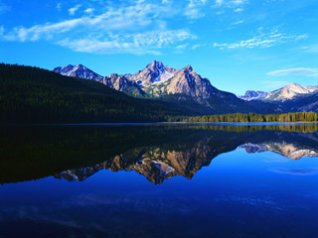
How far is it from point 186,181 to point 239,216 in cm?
1208

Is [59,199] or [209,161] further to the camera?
[209,161]

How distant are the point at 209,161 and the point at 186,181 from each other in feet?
46.1

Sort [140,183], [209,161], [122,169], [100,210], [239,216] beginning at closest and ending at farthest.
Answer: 1. [239,216]
2. [100,210]
3. [140,183]
4. [122,169]
5. [209,161]

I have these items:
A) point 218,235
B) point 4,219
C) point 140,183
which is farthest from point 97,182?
point 218,235

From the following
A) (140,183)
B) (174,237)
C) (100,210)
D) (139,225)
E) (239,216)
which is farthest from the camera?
(140,183)

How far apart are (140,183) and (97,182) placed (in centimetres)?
454

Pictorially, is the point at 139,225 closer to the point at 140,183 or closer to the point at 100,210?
the point at 100,210

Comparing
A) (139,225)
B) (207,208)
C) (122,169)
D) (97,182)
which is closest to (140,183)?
(97,182)

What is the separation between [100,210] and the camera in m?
21.3

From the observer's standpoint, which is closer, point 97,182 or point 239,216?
point 239,216

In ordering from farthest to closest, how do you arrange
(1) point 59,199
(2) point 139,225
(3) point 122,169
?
(3) point 122,169, (1) point 59,199, (2) point 139,225

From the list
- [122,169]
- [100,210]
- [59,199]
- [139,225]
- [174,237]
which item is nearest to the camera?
[174,237]

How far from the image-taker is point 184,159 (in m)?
45.5

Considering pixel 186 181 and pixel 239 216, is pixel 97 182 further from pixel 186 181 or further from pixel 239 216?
pixel 239 216
